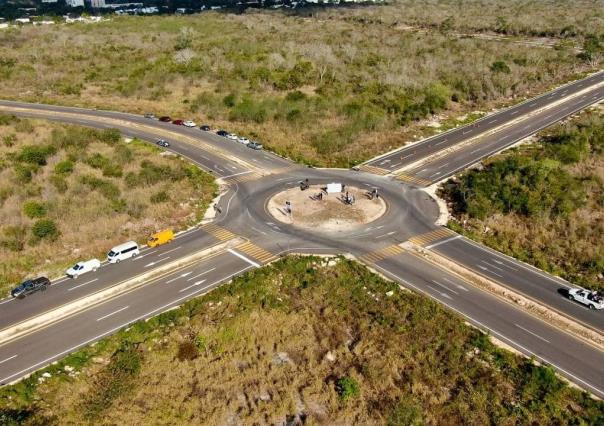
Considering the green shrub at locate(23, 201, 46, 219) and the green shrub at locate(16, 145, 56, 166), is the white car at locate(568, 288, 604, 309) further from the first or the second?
the green shrub at locate(16, 145, 56, 166)

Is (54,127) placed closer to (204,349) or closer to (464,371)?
(204,349)

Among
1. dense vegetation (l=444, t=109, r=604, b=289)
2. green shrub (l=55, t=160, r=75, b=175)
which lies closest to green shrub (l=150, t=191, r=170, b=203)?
green shrub (l=55, t=160, r=75, b=175)

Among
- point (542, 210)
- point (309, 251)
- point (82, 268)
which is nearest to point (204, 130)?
point (309, 251)

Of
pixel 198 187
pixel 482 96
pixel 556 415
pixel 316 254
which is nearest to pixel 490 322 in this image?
pixel 556 415

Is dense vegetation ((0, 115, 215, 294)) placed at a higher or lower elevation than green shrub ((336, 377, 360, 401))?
higher

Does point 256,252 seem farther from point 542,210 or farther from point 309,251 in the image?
point 542,210
